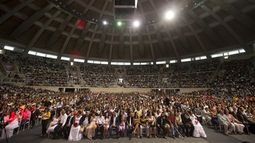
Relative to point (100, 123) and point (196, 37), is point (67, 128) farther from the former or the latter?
point (196, 37)

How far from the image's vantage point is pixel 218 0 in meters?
22.2

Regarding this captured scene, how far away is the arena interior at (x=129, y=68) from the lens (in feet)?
29.5

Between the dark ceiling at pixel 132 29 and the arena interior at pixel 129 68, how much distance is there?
17 centimetres

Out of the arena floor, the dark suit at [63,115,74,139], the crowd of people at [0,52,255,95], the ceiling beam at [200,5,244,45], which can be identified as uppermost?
the ceiling beam at [200,5,244,45]

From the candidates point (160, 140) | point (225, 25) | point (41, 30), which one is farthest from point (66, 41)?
point (160, 140)

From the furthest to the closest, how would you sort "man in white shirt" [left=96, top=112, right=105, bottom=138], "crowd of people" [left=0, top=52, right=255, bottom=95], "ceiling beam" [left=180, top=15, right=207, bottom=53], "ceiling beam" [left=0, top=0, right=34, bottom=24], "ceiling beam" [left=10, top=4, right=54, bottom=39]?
"ceiling beam" [left=180, top=15, right=207, bottom=53]
"crowd of people" [left=0, top=52, right=255, bottom=95]
"ceiling beam" [left=10, top=4, right=54, bottom=39]
"ceiling beam" [left=0, top=0, right=34, bottom=24]
"man in white shirt" [left=96, top=112, right=105, bottom=138]

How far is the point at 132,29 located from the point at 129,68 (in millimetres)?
11781

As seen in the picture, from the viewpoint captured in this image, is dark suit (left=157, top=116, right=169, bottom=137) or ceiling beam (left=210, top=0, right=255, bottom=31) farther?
ceiling beam (left=210, top=0, right=255, bottom=31)

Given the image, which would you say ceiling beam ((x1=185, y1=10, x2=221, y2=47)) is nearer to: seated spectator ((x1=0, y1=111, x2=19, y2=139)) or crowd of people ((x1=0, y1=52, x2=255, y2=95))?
crowd of people ((x1=0, y1=52, x2=255, y2=95))

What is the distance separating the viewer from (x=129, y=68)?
1614 inches

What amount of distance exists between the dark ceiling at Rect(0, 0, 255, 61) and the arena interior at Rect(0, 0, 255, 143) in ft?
0.55

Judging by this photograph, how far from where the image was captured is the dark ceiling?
23.3 meters

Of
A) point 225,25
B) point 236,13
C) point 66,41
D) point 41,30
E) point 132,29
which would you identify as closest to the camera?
point 236,13

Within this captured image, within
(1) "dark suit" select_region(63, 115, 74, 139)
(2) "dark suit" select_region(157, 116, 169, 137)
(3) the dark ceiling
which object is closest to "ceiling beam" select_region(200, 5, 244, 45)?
(3) the dark ceiling
